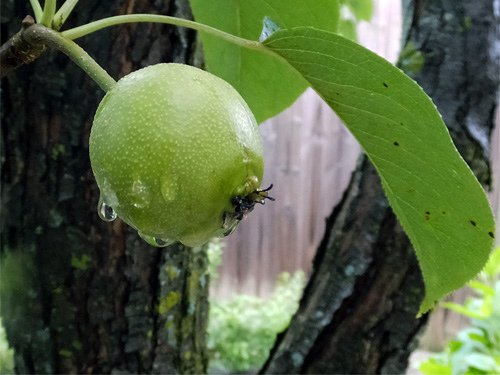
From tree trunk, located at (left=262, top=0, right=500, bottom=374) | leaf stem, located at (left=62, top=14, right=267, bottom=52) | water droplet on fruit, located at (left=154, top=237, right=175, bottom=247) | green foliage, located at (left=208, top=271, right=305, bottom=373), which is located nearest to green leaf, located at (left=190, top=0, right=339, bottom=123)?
leaf stem, located at (left=62, top=14, right=267, bottom=52)

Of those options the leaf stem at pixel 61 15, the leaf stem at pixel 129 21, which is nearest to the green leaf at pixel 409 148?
the leaf stem at pixel 129 21

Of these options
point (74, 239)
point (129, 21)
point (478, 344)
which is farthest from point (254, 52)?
point (478, 344)

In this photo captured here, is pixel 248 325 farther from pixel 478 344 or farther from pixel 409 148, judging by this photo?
pixel 409 148

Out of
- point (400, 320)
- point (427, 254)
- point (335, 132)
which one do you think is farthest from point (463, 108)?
point (335, 132)

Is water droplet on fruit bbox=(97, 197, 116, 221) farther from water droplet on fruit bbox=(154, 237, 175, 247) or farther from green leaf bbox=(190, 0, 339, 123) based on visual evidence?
green leaf bbox=(190, 0, 339, 123)

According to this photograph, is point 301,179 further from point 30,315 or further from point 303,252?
point 30,315

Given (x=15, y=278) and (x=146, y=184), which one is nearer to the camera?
(x=146, y=184)

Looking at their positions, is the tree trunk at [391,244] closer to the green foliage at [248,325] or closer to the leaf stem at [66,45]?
the leaf stem at [66,45]
